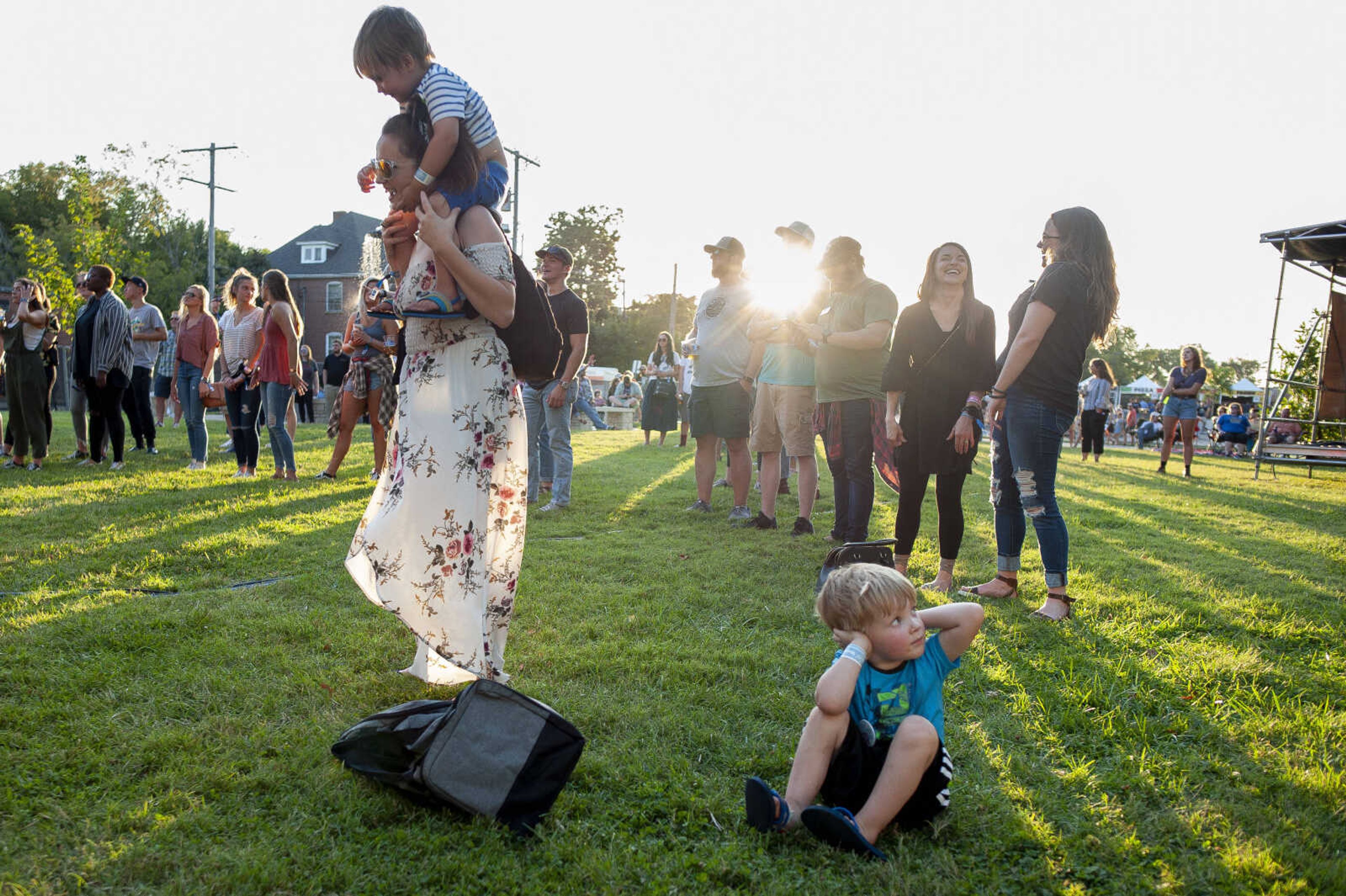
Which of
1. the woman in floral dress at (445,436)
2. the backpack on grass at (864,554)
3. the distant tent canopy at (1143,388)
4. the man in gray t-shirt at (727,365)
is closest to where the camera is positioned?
the woman in floral dress at (445,436)

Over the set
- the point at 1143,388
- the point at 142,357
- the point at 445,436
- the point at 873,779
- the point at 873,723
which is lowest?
the point at 873,779

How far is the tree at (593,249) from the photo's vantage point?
58500mm

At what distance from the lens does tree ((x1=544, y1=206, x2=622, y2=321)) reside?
192ft

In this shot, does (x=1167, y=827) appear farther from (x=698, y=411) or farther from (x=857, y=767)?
(x=698, y=411)

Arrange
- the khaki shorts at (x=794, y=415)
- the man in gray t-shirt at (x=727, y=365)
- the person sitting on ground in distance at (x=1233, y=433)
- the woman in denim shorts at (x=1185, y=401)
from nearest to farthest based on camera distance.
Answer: the khaki shorts at (x=794, y=415) → the man in gray t-shirt at (x=727, y=365) → the woman in denim shorts at (x=1185, y=401) → the person sitting on ground in distance at (x=1233, y=433)

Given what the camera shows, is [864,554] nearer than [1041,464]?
Yes

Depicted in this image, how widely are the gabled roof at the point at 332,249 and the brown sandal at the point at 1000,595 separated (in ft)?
169

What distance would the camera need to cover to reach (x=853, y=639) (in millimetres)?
2186

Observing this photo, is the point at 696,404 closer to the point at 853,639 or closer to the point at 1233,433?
the point at 853,639

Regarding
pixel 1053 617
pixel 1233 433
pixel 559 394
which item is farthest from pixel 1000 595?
pixel 1233 433

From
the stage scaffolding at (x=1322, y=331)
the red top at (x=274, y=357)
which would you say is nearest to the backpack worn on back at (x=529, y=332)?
the red top at (x=274, y=357)

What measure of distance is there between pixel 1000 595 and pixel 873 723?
269 centimetres

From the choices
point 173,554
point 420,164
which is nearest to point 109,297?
point 173,554

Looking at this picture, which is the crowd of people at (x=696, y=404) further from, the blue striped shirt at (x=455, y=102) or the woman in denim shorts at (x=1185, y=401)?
Result: the woman in denim shorts at (x=1185, y=401)
